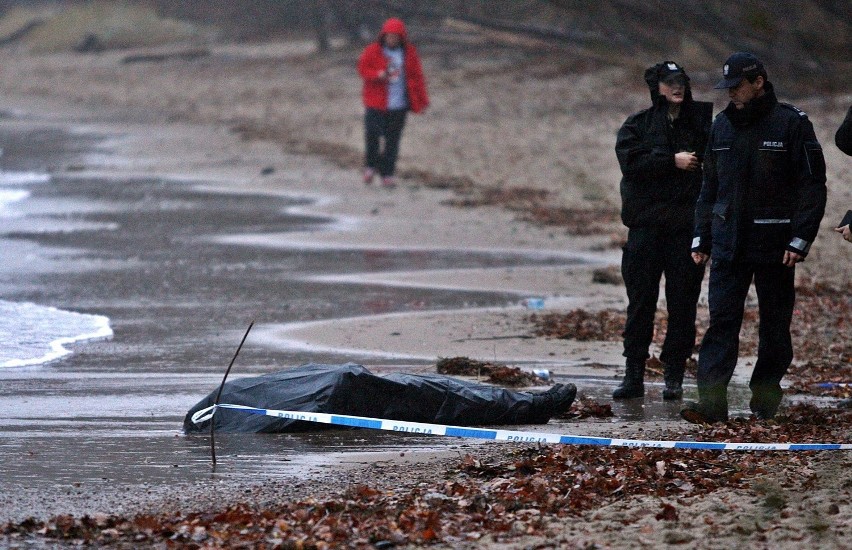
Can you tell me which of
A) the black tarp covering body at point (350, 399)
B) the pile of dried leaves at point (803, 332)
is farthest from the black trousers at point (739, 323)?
the black tarp covering body at point (350, 399)

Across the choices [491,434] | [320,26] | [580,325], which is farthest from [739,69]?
[320,26]

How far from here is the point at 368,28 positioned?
4400 centimetres

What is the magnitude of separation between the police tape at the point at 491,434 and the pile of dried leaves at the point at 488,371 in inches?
46.7

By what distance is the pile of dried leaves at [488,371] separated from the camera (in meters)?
8.19

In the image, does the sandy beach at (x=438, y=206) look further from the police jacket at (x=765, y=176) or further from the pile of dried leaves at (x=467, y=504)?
the police jacket at (x=765, y=176)

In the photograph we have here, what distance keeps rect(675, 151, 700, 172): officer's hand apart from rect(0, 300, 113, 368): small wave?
154 inches

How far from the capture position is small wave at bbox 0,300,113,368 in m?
9.18

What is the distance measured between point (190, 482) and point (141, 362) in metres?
3.06

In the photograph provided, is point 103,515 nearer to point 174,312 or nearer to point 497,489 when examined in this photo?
point 497,489

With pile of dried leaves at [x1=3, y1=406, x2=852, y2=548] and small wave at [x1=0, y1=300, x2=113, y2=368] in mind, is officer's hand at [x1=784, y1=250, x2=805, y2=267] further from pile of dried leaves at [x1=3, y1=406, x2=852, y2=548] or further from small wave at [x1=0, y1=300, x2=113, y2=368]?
small wave at [x1=0, y1=300, x2=113, y2=368]

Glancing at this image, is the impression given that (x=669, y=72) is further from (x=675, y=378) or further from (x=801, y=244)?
(x=675, y=378)

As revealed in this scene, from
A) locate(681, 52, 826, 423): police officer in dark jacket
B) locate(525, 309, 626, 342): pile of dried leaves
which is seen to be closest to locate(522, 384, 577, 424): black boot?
locate(681, 52, 826, 423): police officer in dark jacket

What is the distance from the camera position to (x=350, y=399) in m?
6.88

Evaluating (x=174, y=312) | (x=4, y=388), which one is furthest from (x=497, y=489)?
(x=174, y=312)
